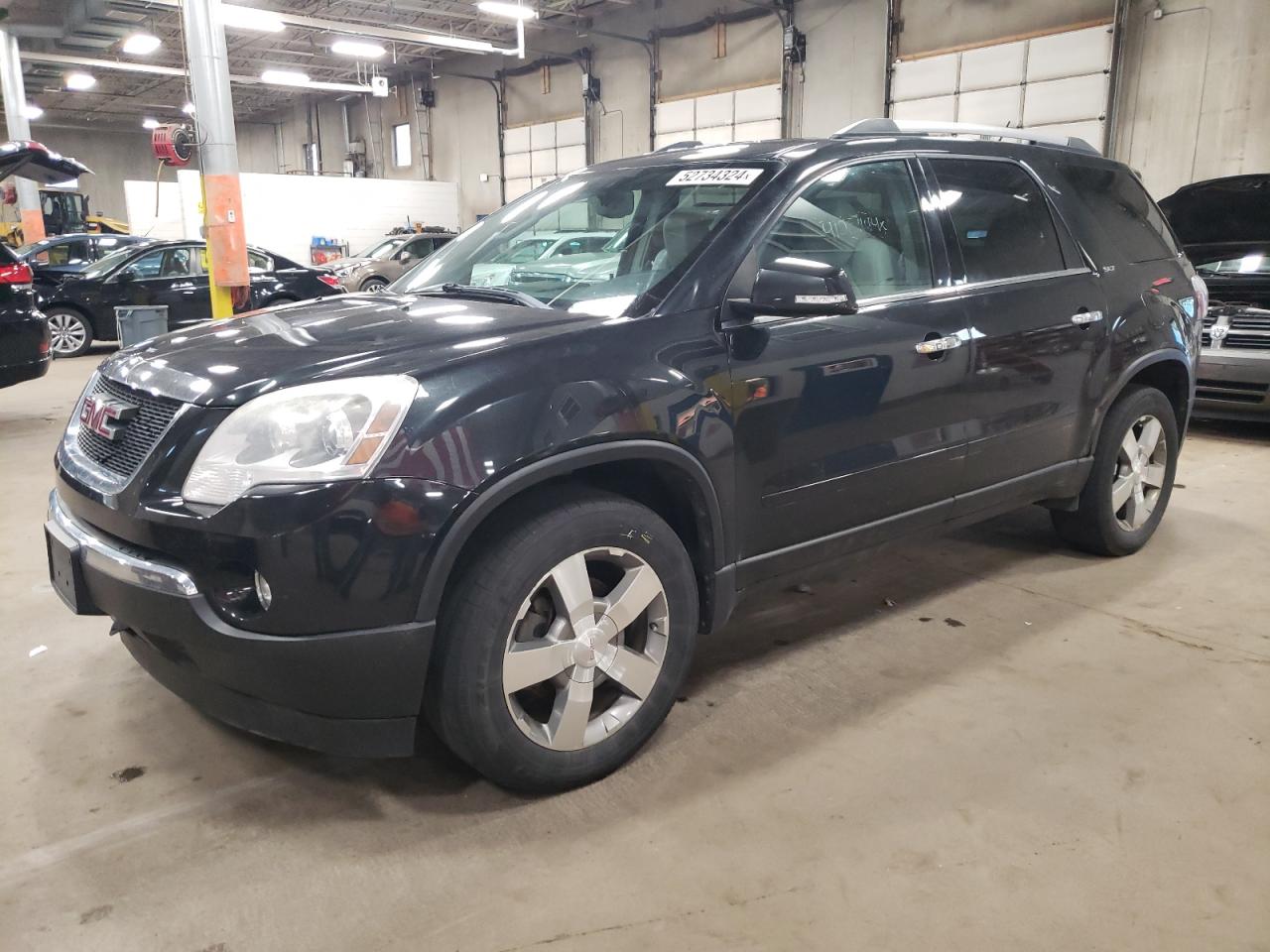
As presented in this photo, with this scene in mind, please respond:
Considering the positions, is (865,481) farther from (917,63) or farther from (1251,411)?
(917,63)

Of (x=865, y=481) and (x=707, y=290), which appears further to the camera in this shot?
(x=865, y=481)

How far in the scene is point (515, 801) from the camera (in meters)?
2.20

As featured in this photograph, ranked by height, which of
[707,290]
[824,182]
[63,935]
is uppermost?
[824,182]

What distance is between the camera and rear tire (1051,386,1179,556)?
3572 millimetres

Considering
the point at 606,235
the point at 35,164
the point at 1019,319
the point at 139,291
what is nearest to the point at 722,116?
the point at 139,291

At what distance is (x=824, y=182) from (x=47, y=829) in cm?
248

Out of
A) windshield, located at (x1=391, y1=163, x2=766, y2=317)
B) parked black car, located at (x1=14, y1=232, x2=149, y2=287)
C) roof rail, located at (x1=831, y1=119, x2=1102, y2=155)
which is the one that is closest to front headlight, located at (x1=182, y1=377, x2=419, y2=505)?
windshield, located at (x1=391, y1=163, x2=766, y2=317)

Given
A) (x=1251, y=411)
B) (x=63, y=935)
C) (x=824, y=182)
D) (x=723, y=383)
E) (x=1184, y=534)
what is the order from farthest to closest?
(x=1251, y=411)
(x=1184, y=534)
(x=824, y=182)
(x=723, y=383)
(x=63, y=935)

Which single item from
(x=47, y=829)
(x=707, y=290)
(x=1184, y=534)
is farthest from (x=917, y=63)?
(x=47, y=829)

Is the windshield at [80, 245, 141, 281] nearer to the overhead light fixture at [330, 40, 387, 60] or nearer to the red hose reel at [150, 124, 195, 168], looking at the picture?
the red hose reel at [150, 124, 195, 168]

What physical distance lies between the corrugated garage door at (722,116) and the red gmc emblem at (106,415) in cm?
1380

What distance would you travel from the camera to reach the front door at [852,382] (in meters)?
2.40

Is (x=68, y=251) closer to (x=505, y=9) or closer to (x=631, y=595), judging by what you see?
(x=505, y=9)

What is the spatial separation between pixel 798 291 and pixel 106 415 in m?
1.63
